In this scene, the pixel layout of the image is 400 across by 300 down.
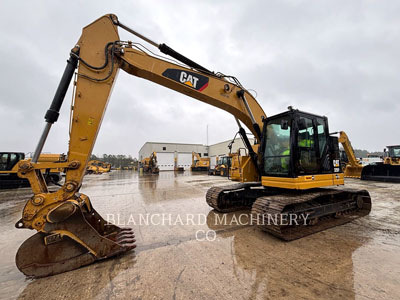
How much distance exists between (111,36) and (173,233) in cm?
397

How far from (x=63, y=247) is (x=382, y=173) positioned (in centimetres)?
1582

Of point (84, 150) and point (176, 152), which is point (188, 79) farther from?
point (176, 152)

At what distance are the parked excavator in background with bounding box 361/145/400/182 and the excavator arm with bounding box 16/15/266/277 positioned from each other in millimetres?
13346

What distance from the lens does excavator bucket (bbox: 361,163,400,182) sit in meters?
10.4

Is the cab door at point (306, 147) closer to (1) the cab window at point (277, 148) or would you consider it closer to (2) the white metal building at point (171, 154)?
(1) the cab window at point (277, 148)

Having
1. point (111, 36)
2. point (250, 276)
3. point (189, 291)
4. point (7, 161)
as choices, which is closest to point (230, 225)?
point (250, 276)

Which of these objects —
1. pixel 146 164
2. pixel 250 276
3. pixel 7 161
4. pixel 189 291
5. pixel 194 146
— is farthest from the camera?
pixel 194 146

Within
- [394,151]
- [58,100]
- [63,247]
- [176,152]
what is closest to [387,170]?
[394,151]

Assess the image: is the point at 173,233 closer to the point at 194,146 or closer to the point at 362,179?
the point at 362,179

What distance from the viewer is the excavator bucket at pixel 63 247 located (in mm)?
2287

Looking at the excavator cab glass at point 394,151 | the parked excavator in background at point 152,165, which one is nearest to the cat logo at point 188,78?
the excavator cab glass at point 394,151

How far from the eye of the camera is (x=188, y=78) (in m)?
3.82

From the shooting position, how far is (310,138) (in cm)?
406

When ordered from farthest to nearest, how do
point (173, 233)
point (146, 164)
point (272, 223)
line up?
Result: 1. point (146, 164)
2. point (173, 233)
3. point (272, 223)
